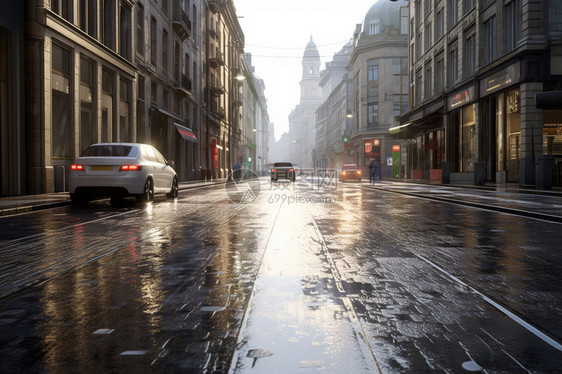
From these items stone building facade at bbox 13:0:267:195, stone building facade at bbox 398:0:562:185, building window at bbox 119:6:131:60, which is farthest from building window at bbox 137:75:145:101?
stone building facade at bbox 398:0:562:185

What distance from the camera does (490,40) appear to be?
27.9m

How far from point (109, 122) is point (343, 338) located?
2272 cm

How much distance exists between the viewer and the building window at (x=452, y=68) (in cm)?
3334

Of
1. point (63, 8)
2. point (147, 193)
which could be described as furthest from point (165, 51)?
point (147, 193)

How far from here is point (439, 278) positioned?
5164 mm

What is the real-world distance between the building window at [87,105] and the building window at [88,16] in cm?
137

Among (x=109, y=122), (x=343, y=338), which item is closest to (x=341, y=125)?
(x=109, y=122)

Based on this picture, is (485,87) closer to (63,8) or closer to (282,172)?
(282,172)

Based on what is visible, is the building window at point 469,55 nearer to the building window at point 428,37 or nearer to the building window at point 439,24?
the building window at point 439,24

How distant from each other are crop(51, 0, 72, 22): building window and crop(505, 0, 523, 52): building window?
19.2m

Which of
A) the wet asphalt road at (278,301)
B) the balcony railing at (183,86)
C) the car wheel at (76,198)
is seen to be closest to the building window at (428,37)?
the balcony railing at (183,86)

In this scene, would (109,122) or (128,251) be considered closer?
(128,251)

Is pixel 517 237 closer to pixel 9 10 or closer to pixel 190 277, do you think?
pixel 190 277

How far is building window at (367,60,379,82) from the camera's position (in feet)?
207
